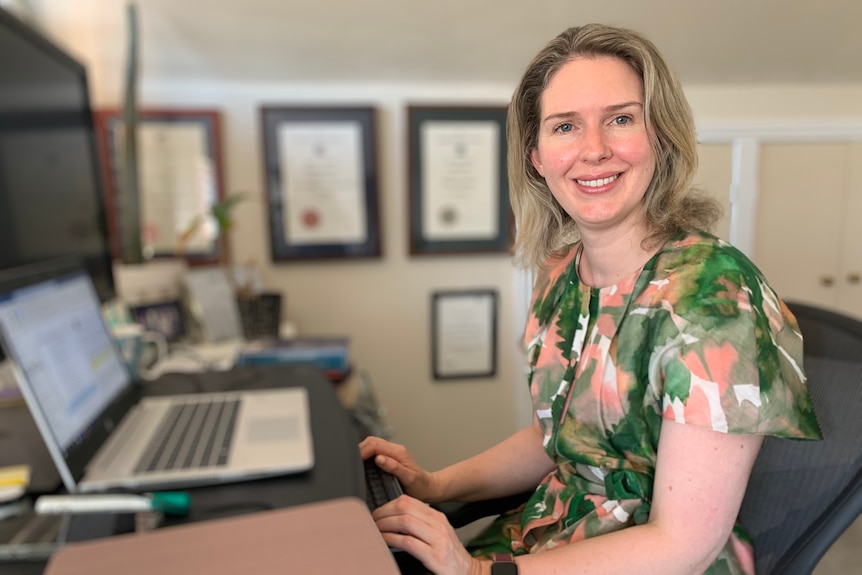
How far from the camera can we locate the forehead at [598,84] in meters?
0.36

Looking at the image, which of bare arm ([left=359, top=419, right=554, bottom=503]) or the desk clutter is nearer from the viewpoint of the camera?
bare arm ([left=359, top=419, right=554, bottom=503])

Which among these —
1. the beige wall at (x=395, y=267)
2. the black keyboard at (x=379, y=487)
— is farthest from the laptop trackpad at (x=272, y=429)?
the black keyboard at (x=379, y=487)

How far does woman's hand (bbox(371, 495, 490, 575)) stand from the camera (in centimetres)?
43

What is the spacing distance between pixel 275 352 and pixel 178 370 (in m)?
0.19

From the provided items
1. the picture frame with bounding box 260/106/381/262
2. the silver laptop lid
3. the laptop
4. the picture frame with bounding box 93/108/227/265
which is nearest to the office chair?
the laptop

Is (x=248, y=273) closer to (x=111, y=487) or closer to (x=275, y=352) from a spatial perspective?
(x=275, y=352)

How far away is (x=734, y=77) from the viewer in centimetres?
44

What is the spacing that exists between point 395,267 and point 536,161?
1.24m

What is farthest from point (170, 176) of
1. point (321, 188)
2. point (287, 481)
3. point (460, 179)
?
point (287, 481)

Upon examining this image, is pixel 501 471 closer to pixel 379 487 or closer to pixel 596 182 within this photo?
pixel 379 487

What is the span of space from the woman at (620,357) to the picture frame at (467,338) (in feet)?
0.35

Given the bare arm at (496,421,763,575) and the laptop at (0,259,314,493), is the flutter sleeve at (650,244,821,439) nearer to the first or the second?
the bare arm at (496,421,763,575)

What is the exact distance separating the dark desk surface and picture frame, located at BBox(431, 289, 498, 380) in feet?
0.49

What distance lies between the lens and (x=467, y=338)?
715 mm
